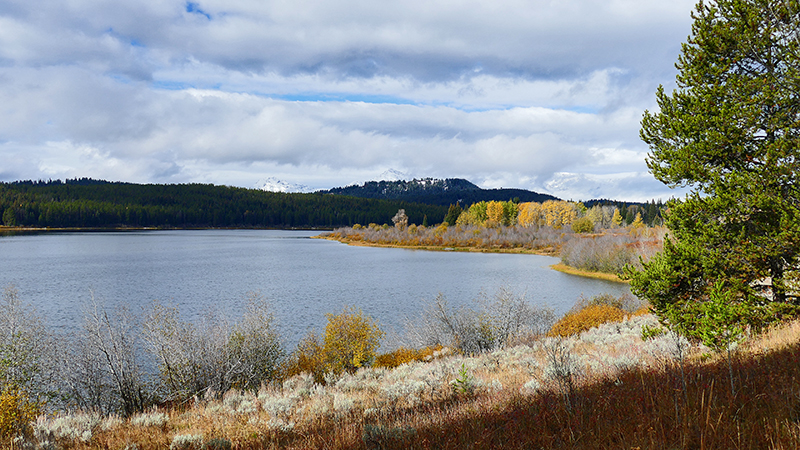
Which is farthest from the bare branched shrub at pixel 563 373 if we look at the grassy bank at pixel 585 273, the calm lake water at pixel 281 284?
the grassy bank at pixel 585 273

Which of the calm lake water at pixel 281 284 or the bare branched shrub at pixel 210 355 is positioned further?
the calm lake water at pixel 281 284

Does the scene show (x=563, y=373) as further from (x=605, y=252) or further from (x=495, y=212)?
(x=495, y=212)

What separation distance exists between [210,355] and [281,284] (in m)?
28.7

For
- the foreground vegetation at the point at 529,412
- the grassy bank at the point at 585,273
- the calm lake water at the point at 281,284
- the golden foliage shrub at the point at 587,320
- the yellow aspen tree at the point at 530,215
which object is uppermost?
the yellow aspen tree at the point at 530,215

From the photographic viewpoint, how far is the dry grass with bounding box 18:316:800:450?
4430mm

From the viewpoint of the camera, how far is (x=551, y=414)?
5520 millimetres

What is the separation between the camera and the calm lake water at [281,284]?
31309 mm

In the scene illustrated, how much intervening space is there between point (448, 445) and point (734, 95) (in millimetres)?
10828

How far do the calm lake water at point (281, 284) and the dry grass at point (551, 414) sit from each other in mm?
13637

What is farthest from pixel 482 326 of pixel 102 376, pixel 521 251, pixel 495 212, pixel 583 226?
pixel 495 212

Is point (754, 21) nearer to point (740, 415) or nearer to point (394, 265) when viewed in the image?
point (740, 415)

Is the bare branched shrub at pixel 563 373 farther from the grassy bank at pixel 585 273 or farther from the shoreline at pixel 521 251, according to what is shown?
the grassy bank at pixel 585 273

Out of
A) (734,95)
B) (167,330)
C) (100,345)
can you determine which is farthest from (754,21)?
(100,345)

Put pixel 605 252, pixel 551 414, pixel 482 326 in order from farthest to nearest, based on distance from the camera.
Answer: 1. pixel 605 252
2. pixel 482 326
3. pixel 551 414
